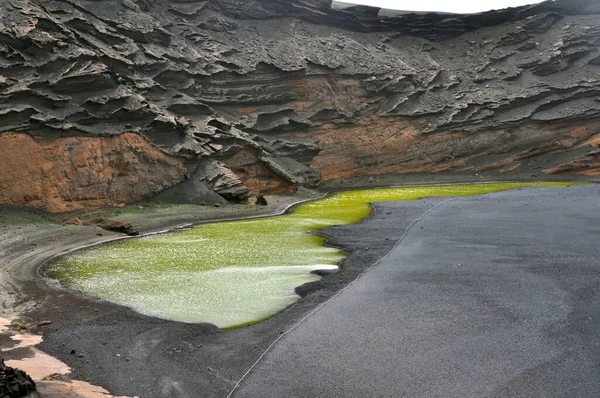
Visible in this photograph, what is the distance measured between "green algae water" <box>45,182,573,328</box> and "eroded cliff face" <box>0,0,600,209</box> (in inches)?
355

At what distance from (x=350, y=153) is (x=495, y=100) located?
14.9m

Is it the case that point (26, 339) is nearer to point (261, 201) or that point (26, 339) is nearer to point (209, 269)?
point (209, 269)

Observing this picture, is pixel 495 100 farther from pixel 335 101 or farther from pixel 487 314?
pixel 487 314

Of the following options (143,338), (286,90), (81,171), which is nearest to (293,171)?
(286,90)

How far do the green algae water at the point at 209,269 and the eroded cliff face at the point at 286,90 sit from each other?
9.03m

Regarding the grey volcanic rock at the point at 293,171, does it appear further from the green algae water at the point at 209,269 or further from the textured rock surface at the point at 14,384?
the textured rock surface at the point at 14,384

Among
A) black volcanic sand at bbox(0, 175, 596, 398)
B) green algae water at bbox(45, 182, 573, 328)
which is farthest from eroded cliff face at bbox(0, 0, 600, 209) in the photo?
black volcanic sand at bbox(0, 175, 596, 398)

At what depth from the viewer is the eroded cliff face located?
27.5m

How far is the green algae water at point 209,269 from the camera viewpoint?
10625 mm

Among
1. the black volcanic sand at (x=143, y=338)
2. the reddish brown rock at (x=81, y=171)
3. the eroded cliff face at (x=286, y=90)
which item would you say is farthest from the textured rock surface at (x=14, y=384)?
the eroded cliff face at (x=286, y=90)

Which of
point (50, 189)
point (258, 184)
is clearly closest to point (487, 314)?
point (50, 189)

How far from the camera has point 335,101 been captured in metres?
48.4

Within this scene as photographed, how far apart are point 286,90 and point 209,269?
3360cm

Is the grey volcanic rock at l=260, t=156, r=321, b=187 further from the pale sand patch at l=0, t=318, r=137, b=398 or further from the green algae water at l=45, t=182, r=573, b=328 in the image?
the pale sand patch at l=0, t=318, r=137, b=398
